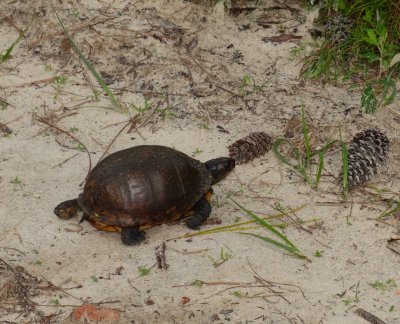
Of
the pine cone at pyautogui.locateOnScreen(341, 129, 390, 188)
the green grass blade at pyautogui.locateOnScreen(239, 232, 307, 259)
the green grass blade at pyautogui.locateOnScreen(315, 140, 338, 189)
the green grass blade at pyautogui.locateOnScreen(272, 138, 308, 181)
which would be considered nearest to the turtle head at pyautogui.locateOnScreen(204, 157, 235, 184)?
the green grass blade at pyautogui.locateOnScreen(272, 138, 308, 181)

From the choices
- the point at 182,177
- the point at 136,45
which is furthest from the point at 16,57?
the point at 182,177

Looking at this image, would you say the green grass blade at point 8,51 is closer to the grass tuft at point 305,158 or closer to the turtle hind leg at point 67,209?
the turtle hind leg at point 67,209

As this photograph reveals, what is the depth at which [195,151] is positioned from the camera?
5285 mm

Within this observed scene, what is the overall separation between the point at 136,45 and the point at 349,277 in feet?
10.2

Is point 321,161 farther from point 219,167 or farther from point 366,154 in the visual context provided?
point 219,167

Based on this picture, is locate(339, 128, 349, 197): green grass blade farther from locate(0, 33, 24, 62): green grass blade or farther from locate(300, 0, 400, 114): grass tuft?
locate(0, 33, 24, 62): green grass blade

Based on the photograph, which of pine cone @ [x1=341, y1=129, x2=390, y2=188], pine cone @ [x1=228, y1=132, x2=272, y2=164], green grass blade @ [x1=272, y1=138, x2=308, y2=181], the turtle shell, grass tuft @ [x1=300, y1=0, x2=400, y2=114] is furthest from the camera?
grass tuft @ [x1=300, y1=0, x2=400, y2=114]

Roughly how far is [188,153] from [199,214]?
35.1 inches

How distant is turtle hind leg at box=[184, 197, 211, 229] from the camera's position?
4.45m

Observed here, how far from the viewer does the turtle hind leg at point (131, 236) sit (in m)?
4.29

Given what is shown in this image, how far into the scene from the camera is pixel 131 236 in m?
4.30

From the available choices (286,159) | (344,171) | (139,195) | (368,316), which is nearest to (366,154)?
(344,171)

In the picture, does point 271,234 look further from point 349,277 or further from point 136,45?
point 136,45

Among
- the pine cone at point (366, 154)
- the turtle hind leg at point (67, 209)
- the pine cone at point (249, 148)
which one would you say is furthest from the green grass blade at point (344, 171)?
the turtle hind leg at point (67, 209)
